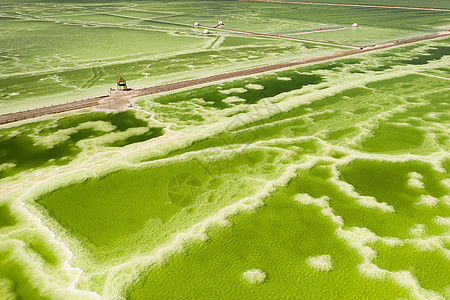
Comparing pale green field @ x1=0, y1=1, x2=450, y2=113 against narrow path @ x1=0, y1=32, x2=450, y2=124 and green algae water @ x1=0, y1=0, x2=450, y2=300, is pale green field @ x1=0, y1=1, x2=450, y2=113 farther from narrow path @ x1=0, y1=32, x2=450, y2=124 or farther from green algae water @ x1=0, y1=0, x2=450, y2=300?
narrow path @ x1=0, y1=32, x2=450, y2=124

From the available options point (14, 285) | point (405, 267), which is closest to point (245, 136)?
point (405, 267)

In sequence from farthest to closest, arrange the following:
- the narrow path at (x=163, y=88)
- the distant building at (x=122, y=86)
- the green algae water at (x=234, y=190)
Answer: the distant building at (x=122, y=86) → the narrow path at (x=163, y=88) → the green algae water at (x=234, y=190)

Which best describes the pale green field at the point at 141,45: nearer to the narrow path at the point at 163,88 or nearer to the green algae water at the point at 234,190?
the green algae water at the point at 234,190

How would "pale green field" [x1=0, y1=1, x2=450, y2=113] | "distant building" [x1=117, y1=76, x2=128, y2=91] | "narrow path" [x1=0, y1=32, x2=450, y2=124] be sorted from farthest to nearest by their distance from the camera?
1. "pale green field" [x1=0, y1=1, x2=450, y2=113]
2. "distant building" [x1=117, y1=76, x2=128, y2=91]
3. "narrow path" [x1=0, y1=32, x2=450, y2=124]

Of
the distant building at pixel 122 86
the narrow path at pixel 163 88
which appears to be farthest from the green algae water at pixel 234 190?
the distant building at pixel 122 86

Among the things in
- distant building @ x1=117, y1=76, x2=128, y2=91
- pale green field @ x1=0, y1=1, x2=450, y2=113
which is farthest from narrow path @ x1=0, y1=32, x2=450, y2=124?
pale green field @ x1=0, y1=1, x2=450, y2=113

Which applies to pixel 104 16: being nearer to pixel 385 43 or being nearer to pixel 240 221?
pixel 385 43

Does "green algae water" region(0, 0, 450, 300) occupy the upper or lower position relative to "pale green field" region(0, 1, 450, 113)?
lower

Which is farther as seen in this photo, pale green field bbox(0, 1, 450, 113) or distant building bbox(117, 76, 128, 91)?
pale green field bbox(0, 1, 450, 113)

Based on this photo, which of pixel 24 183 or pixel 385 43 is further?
pixel 385 43
